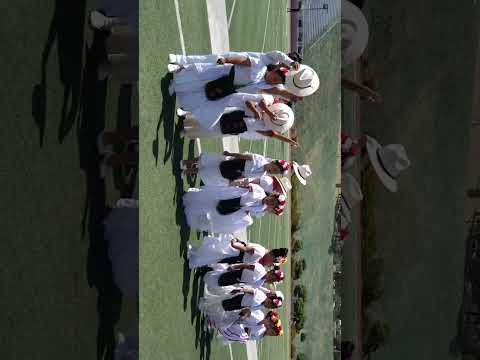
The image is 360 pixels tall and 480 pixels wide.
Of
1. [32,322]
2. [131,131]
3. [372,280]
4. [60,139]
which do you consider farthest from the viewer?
[372,280]

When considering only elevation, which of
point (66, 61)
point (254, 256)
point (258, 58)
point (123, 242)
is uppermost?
point (258, 58)

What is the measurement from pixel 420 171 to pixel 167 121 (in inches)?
367

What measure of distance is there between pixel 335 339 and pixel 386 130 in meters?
5.25

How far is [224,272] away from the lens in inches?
321

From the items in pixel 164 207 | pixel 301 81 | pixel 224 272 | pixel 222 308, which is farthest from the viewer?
pixel 222 308

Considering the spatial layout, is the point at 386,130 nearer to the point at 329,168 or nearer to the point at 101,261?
the point at 329,168

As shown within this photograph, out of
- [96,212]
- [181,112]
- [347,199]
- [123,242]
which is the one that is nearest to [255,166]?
[181,112]

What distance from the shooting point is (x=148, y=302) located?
20.7 feet

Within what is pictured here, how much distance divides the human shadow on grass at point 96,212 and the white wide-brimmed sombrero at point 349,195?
8.03 meters

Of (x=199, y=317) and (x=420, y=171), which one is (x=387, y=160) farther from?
(x=199, y=317)

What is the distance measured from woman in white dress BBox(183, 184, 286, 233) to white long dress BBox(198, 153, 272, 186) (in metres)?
0.14

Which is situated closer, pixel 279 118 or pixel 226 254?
pixel 279 118

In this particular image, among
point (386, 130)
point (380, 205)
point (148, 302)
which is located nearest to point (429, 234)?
point (380, 205)

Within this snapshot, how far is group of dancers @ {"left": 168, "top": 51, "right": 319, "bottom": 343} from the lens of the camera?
7035 mm
